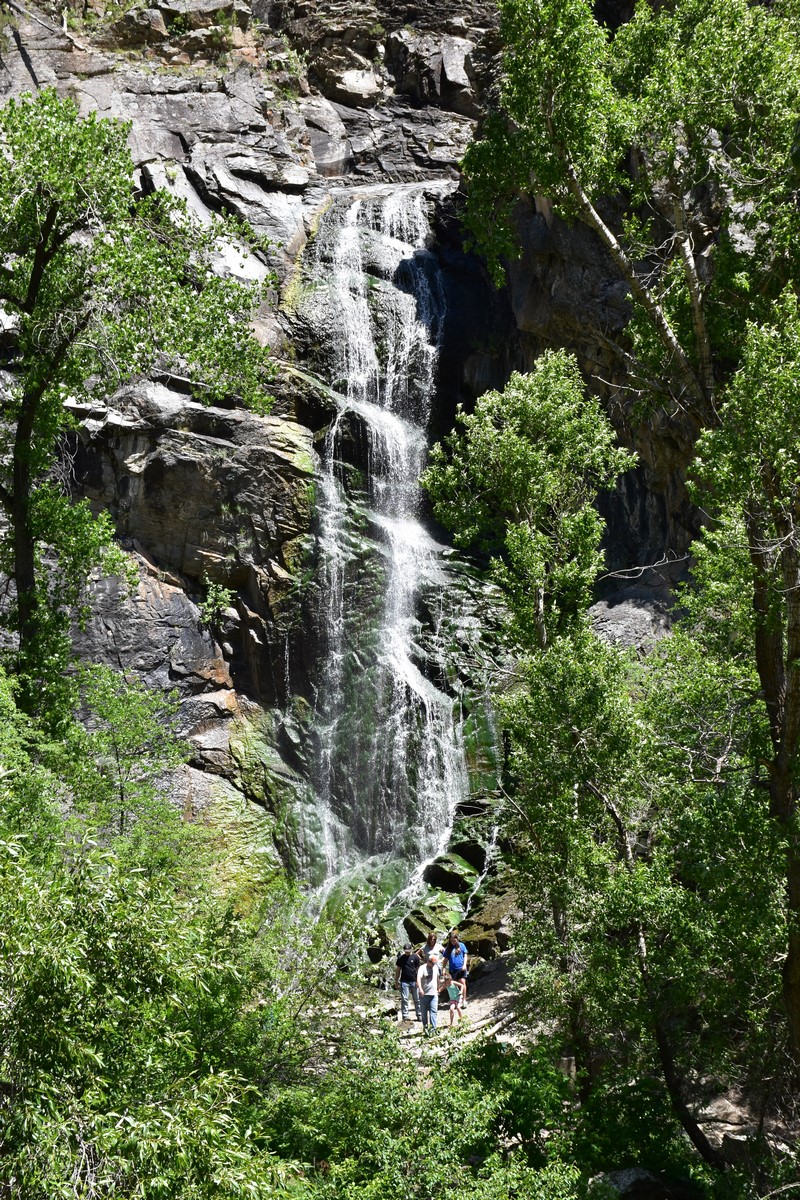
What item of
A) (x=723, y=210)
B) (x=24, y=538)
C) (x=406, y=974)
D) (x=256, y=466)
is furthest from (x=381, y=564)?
(x=723, y=210)

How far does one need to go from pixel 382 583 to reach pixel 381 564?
0.58 m

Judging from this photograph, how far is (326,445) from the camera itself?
28578mm

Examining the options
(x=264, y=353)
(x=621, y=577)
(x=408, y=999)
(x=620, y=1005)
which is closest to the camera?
(x=620, y=1005)

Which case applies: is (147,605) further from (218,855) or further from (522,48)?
(522,48)

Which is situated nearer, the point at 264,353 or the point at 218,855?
the point at 264,353

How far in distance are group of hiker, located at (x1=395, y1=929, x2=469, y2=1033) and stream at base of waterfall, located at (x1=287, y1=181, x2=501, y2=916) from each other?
14.0ft

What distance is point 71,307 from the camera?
1317cm

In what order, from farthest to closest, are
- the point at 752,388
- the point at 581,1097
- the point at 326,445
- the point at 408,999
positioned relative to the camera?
the point at 326,445 < the point at 408,999 < the point at 581,1097 < the point at 752,388

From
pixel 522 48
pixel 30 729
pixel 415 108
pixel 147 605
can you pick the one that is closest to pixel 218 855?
pixel 147 605

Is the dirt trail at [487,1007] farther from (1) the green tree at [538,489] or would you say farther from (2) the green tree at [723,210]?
(2) the green tree at [723,210]

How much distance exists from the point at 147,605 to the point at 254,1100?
17.6 meters

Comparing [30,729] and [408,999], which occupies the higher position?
[30,729]

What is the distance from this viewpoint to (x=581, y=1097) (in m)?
12.7

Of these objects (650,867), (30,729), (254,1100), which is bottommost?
(254,1100)
